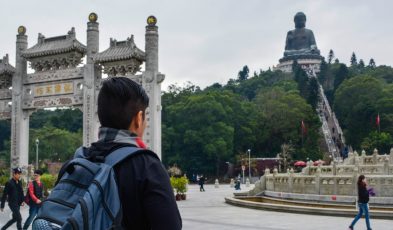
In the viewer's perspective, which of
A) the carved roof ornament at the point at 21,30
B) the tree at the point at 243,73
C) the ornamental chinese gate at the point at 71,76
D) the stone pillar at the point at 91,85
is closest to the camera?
the ornamental chinese gate at the point at 71,76

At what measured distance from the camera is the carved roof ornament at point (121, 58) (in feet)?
86.6

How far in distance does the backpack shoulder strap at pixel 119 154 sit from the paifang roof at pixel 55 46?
1026 inches

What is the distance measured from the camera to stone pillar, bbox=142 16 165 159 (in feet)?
82.8

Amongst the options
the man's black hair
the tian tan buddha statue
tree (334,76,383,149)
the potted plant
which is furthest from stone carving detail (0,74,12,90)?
the tian tan buddha statue

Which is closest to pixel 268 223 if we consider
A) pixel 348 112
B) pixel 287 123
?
pixel 287 123

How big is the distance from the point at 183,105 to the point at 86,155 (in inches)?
2421

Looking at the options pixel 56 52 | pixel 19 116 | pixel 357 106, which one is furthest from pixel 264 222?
pixel 357 106

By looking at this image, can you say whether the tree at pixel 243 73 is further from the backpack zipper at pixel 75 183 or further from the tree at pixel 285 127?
the backpack zipper at pixel 75 183

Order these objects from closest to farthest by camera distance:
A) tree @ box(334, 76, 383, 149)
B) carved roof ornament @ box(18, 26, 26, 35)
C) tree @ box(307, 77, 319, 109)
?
carved roof ornament @ box(18, 26, 26, 35)
tree @ box(334, 76, 383, 149)
tree @ box(307, 77, 319, 109)

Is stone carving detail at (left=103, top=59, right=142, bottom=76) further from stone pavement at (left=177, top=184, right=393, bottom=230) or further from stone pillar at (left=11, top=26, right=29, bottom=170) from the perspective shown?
stone pavement at (left=177, top=184, right=393, bottom=230)

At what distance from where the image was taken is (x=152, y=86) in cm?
2581

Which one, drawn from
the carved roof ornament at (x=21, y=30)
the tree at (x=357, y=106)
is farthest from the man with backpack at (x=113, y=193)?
the tree at (x=357, y=106)

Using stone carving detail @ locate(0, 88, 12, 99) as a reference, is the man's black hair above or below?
below

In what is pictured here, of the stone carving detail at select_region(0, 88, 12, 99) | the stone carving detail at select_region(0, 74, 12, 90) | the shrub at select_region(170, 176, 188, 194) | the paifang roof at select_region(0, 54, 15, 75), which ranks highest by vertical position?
the paifang roof at select_region(0, 54, 15, 75)
